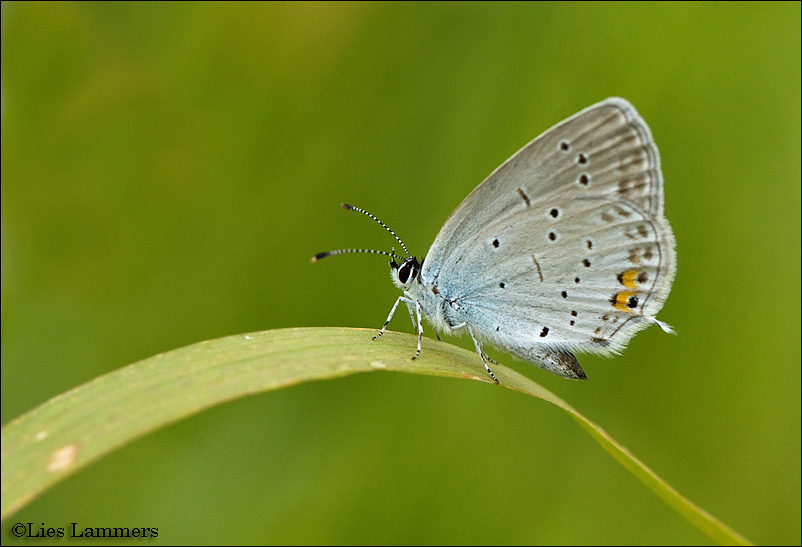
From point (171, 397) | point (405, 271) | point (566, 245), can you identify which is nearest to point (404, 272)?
point (405, 271)

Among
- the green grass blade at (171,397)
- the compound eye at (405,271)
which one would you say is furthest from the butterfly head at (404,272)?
the green grass blade at (171,397)

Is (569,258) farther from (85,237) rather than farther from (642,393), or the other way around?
(85,237)

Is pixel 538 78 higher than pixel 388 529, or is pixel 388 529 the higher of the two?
pixel 538 78

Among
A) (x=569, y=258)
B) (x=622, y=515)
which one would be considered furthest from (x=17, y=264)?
(x=622, y=515)

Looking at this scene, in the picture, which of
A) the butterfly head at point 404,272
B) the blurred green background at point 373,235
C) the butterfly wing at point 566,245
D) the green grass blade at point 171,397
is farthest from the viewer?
the butterfly head at point 404,272

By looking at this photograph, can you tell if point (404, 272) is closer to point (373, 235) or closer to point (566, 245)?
point (373, 235)

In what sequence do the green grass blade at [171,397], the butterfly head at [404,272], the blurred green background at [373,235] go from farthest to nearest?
the butterfly head at [404,272], the blurred green background at [373,235], the green grass blade at [171,397]

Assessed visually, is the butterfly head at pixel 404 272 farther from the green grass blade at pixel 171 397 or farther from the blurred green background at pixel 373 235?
the green grass blade at pixel 171 397
